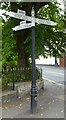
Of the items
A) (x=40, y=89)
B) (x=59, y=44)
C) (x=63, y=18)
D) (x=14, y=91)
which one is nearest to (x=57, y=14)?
(x=63, y=18)

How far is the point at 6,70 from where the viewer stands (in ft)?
46.4

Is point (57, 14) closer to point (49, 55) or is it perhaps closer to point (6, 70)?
point (49, 55)

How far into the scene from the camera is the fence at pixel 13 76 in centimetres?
1351

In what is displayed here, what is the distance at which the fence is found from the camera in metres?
13.5

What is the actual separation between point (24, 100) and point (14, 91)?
86 centimetres

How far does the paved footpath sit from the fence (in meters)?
1.06

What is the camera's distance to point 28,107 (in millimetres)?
10562

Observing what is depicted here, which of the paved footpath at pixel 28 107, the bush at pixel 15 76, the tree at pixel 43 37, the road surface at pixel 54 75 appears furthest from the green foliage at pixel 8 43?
the road surface at pixel 54 75

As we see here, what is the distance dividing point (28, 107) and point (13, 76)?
135 inches

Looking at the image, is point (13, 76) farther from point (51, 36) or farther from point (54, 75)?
point (54, 75)

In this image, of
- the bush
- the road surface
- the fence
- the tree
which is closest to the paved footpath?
the fence

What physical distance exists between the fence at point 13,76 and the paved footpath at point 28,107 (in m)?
1.06

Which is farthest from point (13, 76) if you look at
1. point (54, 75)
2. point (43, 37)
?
point (54, 75)

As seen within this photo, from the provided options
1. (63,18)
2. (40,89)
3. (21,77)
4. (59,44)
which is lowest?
(40,89)
